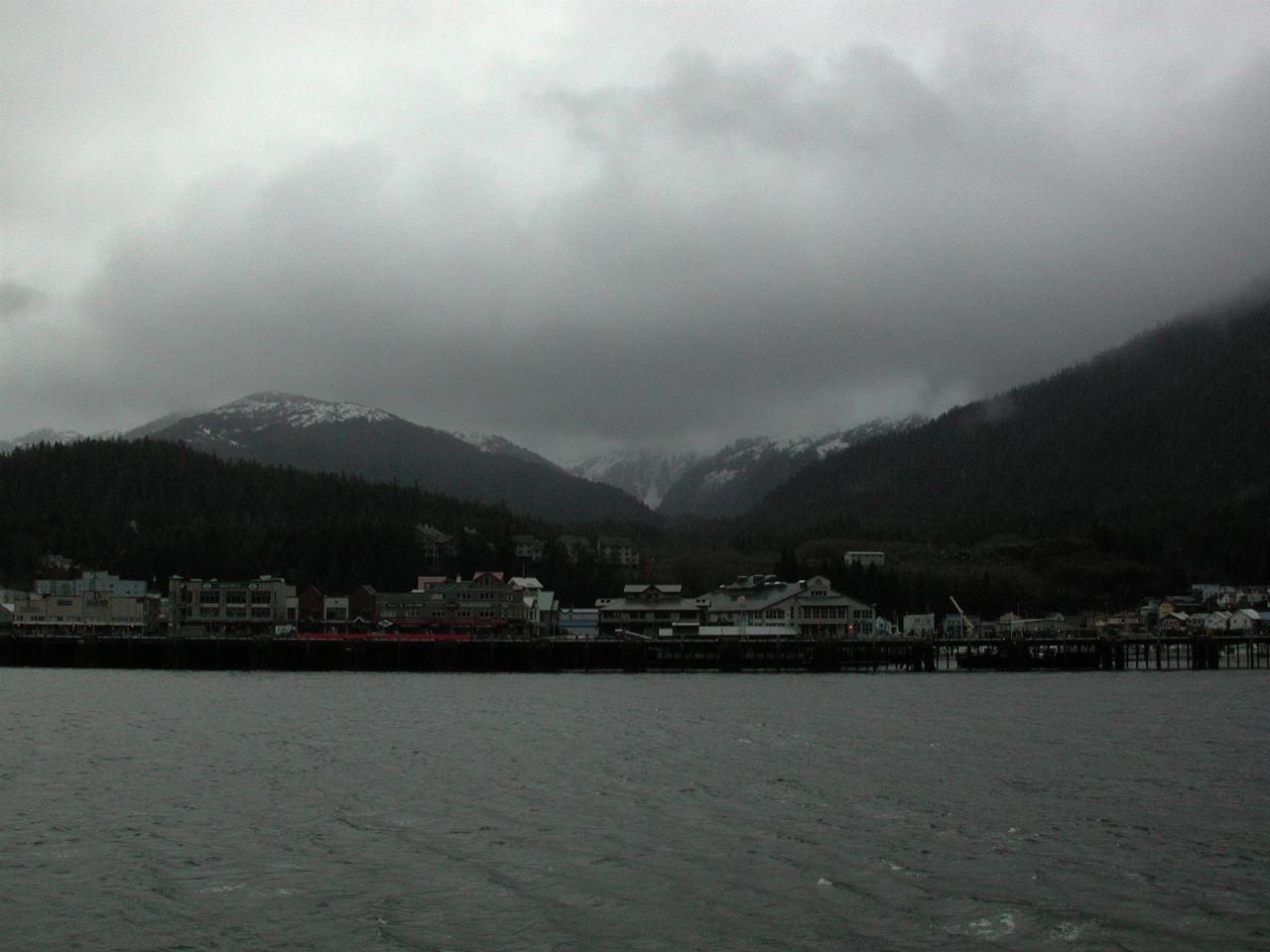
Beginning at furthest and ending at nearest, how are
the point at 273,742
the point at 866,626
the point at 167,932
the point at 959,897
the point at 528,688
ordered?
1. the point at 866,626
2. the point at 528,688
3. the point at 273,742
4. the point at 959,897
5. the point at 167,932

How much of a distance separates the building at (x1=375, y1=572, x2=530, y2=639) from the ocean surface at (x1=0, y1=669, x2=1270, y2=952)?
97.5 meters

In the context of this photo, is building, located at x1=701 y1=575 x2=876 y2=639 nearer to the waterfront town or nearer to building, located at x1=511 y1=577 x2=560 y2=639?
the waterfront town

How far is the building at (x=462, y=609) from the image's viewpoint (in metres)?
173

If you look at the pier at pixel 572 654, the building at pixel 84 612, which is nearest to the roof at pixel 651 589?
the pier at pixel 572 654

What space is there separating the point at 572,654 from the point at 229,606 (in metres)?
58.4

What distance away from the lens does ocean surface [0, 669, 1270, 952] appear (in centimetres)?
2930

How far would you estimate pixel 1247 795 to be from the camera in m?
44.9

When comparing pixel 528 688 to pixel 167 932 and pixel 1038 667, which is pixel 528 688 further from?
pixel 167 932

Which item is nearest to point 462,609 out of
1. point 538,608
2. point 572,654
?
point 538,608

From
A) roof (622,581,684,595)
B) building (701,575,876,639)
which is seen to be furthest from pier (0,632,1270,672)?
roof (622,581,684,595)

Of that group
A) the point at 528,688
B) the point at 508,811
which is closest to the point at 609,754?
the point at 508,811

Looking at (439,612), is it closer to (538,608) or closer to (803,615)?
(538,608)

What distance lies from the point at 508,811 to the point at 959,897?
1575cm

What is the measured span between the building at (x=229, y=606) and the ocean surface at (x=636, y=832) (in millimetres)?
101610
